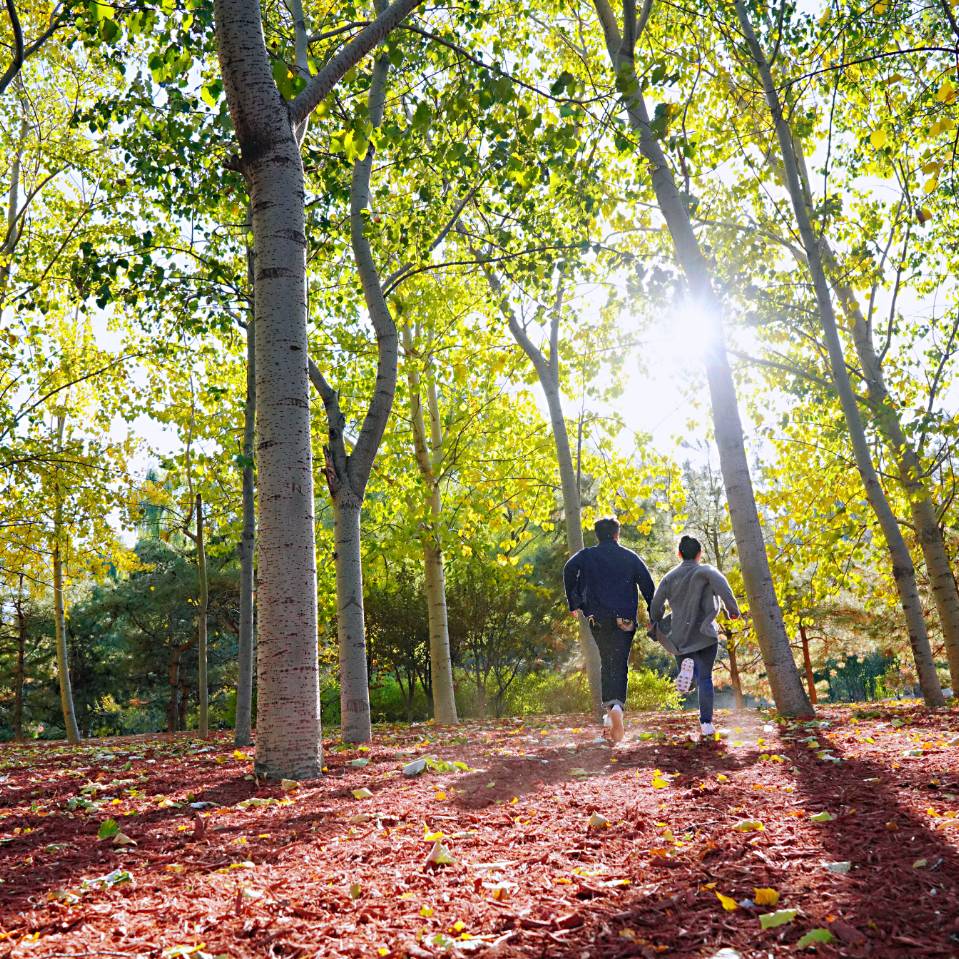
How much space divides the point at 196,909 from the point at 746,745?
490cm

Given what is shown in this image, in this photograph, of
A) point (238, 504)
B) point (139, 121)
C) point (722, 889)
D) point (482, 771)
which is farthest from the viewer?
point (238, 504)

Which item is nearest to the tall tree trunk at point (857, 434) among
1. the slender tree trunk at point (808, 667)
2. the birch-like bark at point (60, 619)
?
the slender tree trunk at point (808, 667)

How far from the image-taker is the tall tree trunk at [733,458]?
726 cm

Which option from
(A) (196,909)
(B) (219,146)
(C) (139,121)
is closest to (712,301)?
(B) (219,146)

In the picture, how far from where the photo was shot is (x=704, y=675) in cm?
687

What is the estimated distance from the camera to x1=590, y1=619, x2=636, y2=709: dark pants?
7.12 meters

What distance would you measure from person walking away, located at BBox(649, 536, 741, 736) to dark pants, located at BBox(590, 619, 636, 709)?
0.41m

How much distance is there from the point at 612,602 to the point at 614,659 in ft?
1.80

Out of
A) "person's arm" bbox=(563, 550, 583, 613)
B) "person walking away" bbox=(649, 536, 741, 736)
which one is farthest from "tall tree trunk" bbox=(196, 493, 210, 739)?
"person walking away" bbox=(649, 536, 741, 736)

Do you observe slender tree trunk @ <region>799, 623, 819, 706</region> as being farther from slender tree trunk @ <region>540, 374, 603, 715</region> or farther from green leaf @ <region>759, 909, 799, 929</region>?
green leaf @ <region>759, 909, 799, 929</region>

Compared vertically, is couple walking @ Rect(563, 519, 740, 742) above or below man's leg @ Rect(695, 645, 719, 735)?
above

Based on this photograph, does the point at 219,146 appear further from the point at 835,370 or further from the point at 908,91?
the point at 908,91

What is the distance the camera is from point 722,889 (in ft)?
8.24

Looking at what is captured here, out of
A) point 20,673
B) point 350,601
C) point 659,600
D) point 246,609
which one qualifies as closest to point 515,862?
point 659,600
